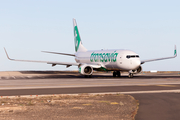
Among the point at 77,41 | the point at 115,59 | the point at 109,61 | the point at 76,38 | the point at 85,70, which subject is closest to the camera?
the point at 115,59

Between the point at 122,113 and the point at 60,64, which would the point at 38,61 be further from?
the point at 122,113

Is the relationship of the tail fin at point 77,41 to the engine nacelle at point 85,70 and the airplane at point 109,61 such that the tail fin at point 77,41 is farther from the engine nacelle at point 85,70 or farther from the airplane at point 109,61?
the engine nacelle at point 85,70

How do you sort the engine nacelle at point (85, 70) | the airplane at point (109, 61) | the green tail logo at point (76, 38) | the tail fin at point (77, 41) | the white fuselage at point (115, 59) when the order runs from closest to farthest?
the white fuselage at point (115, 59), the airplane at point (109, 61), the engine nacelle at point (85, 70), the tail fin at point (77, 41), the green tail logo at point (76, 38)

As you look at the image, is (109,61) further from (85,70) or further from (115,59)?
(85,70)

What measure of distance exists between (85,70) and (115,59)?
545 cm

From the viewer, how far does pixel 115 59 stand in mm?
43031

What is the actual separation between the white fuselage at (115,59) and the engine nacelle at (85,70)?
280cm

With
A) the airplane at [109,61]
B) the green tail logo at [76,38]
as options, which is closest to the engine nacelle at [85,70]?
the airplane at [109,61]

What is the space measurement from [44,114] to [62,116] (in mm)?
830

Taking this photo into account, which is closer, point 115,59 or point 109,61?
point 115,59

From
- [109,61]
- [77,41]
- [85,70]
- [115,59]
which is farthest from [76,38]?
[115,59]

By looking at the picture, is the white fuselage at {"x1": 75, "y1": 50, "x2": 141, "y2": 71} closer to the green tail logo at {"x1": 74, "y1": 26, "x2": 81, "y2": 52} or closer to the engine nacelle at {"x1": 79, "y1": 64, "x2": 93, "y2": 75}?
the engine nacelle at {"x1": 79, "y1": 64, "x2": 93, "y2": 75}

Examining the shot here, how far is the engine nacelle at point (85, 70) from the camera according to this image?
4384 cm

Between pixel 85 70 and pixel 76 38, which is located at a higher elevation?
pixel 76 38
